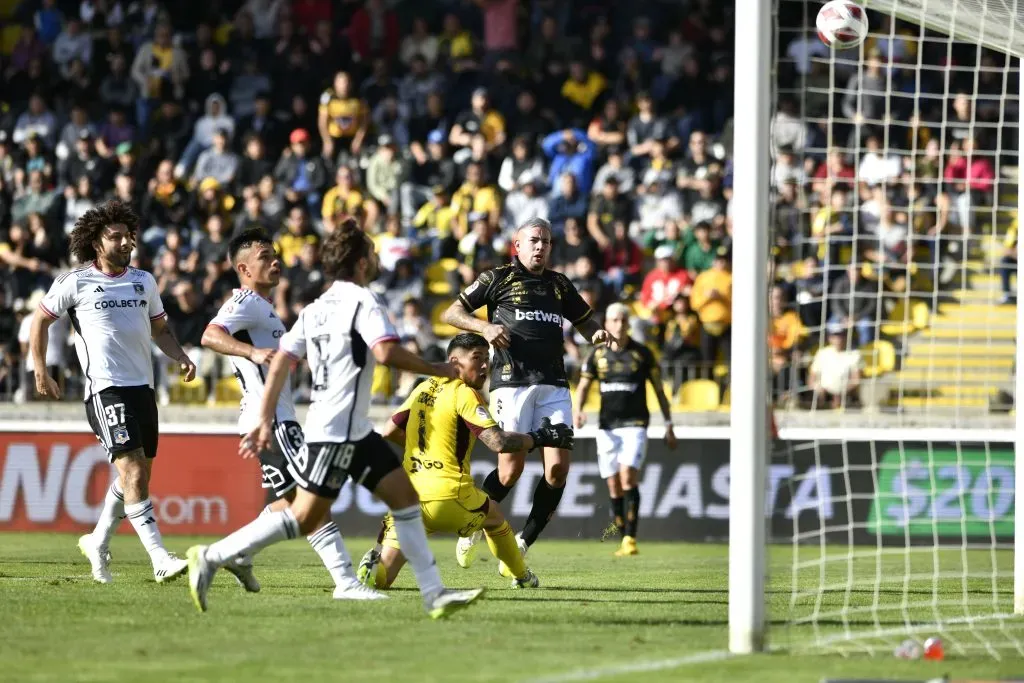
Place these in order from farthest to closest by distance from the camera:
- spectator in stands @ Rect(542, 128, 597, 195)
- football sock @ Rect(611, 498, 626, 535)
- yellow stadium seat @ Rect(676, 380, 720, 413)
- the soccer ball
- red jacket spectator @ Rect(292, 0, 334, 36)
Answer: red jacket spectator @ Rect(292, 0, 334, 36) < spectator in stands @ Rect(542, 128, 597, 195) < yellow stadium seat @ Rect(676, 380, 720, 413) < football sock @ Rect(611, 498, 626, 535) < the soccer ball

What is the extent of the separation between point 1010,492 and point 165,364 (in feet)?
33.1

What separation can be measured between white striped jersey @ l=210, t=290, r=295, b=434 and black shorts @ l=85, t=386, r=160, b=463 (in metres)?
1.00

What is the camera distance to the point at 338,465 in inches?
326

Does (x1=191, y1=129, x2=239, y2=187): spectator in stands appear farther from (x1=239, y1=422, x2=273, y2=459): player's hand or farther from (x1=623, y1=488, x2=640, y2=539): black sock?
(x1=239, y1=422, x2=273, y2=459): player's hand

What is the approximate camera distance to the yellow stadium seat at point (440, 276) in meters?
21.3

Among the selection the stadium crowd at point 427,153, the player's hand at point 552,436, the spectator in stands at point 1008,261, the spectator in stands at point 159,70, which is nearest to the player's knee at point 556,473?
the player's hand at point 552,436

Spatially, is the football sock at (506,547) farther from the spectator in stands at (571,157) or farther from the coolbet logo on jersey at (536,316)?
the spectator in stands at (571,157)

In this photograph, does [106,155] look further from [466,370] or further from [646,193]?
[466,370]

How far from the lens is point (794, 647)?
778 centimetres

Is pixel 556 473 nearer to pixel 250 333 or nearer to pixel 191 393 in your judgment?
pixel 250 333

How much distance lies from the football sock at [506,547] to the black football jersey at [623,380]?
5295 mm

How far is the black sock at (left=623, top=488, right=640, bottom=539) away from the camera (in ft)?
51.5

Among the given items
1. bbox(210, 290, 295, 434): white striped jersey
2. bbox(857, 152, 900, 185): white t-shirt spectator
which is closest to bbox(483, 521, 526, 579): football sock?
bbox(210, 290, 295, 434): white striped jersey

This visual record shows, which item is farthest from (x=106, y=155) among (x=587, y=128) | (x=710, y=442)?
(x=710, y=442)
